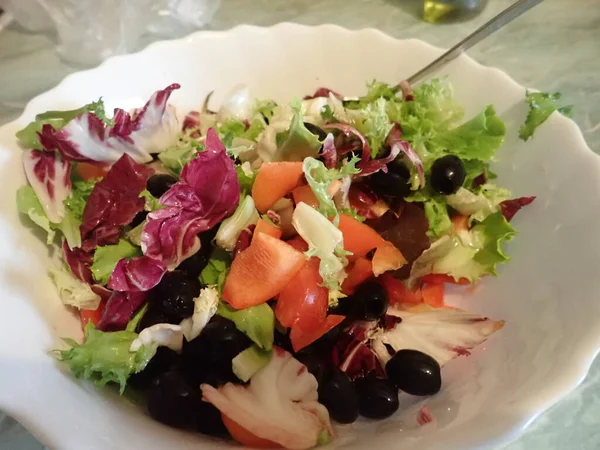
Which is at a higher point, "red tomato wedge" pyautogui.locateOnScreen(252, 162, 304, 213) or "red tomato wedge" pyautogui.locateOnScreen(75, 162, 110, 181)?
"red tomato wedge" pyautogui.locateOnScreen(252, 162, 304, 213)

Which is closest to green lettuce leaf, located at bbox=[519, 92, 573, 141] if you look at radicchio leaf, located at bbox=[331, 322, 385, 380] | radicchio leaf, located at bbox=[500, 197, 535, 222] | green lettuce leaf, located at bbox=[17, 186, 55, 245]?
radicchio leaf, located at bbox=[500, 197, 535, 222]

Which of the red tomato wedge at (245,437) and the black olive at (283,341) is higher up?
the black olive at (283,341)

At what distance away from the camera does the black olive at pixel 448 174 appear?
109cm

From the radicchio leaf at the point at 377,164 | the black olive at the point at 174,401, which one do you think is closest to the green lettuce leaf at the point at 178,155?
the radicchio leaf at the point at 377,164

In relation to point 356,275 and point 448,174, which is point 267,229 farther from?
point 448,174

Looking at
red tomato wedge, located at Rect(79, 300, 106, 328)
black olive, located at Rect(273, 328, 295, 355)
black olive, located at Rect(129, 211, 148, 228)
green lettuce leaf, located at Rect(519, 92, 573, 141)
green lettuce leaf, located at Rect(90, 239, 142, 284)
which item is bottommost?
red tomato wedge, located at Rect(79, 300, 106, 328)

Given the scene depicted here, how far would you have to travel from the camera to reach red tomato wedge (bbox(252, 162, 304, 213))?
1017mm

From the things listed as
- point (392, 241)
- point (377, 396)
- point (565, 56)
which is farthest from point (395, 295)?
point (565, 56)

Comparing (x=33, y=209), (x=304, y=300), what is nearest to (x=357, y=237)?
(x=304, y=300)

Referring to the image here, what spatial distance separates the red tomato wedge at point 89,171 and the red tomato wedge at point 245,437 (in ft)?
1.95

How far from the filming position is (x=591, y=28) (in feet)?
6.41

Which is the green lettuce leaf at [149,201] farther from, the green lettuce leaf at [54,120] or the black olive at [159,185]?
the green lettuce leaf at [54,120]

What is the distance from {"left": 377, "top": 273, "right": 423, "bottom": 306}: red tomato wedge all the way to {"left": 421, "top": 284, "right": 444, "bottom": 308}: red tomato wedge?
0.10 ft

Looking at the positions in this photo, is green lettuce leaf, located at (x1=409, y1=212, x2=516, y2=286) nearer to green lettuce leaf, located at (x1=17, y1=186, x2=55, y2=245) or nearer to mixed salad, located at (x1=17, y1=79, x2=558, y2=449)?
mixed salad, located at (x1=17, y1=79, x2=558, y2=449)
